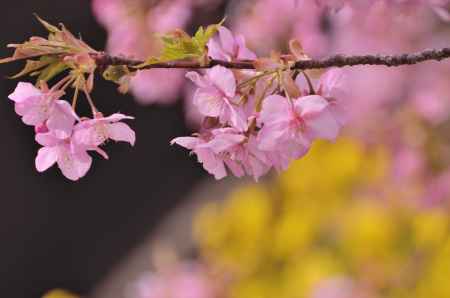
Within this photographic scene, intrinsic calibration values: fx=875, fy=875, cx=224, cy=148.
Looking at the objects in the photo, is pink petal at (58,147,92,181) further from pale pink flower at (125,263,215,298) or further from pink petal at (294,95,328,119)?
pale pink flower at (125,263,215,298)

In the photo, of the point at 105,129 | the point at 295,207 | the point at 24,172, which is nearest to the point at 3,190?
the point at 24,172

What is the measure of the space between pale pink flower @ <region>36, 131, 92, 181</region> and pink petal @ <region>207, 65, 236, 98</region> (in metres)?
0.15

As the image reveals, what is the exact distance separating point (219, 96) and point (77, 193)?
2.47 metres

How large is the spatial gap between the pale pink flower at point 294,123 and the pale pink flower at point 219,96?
→ 26 millimetres

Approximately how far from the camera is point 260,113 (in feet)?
2.73

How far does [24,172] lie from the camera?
3.13 m

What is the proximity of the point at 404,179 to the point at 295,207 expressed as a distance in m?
0.63

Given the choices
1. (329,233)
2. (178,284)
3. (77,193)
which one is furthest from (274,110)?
(77,193)

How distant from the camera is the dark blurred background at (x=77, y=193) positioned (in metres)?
3.06

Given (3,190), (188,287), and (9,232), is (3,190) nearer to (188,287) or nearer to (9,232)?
(9,232)

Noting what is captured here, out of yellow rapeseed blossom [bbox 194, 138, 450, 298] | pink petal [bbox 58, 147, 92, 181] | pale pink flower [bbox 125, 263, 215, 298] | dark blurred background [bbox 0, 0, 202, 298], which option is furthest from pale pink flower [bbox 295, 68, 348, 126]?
→ dark blurred background [bbox 0, 0, 202, 298]

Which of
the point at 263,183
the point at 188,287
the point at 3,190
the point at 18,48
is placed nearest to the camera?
the point at 18,48

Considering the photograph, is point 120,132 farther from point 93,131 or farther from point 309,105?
point 309,105

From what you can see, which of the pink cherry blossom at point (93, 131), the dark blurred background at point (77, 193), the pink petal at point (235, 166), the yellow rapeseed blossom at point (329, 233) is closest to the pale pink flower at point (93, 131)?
the pink cherry blossom at point (93, 131)
